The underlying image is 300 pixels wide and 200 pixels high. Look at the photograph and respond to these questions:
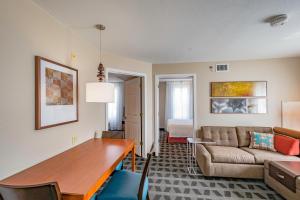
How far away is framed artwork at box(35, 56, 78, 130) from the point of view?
153 cm

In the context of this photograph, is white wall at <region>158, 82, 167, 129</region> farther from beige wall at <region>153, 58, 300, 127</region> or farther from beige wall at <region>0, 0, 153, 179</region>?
beige wall at <region>0, 0, 153, 179</region>

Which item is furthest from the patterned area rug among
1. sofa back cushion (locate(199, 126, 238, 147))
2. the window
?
the window

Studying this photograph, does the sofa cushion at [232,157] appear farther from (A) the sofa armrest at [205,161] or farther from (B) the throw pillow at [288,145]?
(B) the throw pillow at [288,145]

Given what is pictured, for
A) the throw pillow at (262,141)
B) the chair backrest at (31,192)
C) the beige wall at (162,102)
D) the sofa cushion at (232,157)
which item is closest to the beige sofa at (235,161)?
the sofa cushion at (232,157)

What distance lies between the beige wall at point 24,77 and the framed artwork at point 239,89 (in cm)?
317

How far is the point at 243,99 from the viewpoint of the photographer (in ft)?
11.7

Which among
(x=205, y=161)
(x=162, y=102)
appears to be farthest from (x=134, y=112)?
(x=162, y=102)

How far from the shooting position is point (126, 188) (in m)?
1.54

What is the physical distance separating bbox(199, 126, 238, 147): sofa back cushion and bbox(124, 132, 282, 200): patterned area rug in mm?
763

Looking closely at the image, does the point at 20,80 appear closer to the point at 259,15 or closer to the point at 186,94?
the point at 259,15

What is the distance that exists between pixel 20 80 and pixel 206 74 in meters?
3.52

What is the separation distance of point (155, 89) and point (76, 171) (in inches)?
112

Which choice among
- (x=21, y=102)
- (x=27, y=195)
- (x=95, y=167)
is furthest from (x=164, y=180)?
(x=21, y=102)

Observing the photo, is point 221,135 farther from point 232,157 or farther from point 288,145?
point 288,145
